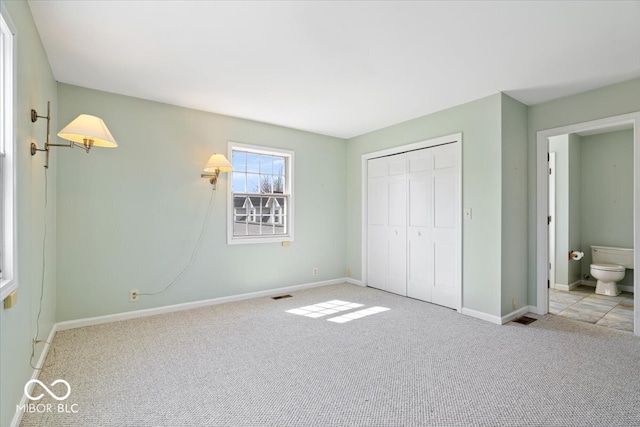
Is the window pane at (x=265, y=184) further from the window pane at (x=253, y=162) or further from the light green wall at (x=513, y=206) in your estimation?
the light green wall at (x=513, y=206)

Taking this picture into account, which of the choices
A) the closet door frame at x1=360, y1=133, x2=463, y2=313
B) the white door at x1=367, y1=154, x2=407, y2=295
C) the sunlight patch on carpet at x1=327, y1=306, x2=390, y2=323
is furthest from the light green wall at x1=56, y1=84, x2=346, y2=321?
the sunlight patch on carpet at x1=327, y1=306, x2=390, y2=323

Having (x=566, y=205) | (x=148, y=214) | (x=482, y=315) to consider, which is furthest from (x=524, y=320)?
(x=148, y=214)

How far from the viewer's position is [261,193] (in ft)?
15.2

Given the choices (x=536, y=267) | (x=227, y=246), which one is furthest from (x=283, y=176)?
(x=536, y=267)

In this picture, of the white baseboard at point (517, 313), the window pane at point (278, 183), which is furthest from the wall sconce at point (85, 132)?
the white baseboard at point (517, 313)

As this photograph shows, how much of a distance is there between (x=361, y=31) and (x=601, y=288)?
5.15 m

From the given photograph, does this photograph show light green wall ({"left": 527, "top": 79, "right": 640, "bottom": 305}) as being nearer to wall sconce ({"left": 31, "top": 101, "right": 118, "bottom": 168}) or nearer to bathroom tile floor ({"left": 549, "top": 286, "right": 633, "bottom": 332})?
bathroom tile floor ({"left": 549, "top": 286, "right": 633, "bottom": 332})

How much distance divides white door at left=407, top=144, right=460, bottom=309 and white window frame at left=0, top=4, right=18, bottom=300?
401cm

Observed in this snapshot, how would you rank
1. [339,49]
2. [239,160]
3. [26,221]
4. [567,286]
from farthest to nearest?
1. [567,286]
2. [239,160]
3. [339,49]
4. [26,221]

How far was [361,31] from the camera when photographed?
7.63 feet

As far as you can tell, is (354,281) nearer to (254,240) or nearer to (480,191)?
(254,240)

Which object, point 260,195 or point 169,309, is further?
point 260,195

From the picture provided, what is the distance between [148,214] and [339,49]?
2.80 metres

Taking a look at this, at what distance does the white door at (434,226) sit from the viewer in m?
3.96
